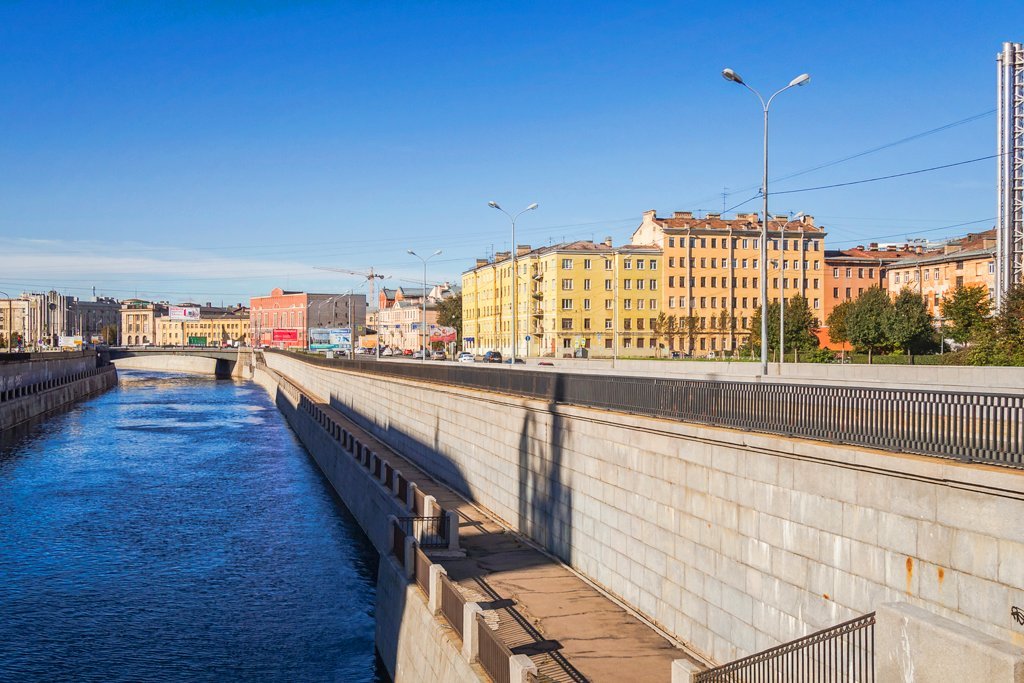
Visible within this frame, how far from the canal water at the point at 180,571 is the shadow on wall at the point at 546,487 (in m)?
4.83

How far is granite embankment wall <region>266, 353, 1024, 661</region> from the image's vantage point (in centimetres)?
958

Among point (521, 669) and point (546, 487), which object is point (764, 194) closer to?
point (546, 487)

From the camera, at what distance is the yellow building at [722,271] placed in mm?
105000

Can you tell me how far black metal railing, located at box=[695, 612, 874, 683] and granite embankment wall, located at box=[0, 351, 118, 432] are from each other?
69.5 m

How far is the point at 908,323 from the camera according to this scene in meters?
67.8

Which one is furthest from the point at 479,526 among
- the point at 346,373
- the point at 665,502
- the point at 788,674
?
the point at 346,373

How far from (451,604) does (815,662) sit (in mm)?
6645

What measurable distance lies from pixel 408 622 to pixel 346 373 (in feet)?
159

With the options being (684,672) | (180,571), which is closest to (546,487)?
(684,672)

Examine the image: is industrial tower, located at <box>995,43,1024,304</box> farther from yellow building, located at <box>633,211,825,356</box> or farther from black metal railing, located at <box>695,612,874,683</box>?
yellow building, located at <box>633,211,825,356</box>

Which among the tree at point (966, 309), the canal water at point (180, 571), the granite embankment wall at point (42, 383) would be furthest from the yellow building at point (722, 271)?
the granite embankment wall at point (42, 383)

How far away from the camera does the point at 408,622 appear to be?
18.0 meters

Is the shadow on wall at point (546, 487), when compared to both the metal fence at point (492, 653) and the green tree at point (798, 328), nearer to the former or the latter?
the metal fence at point (492, 653)

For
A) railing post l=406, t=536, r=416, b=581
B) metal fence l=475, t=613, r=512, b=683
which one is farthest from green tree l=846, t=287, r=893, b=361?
metal fence l=475, t=613, r=512, b=683
